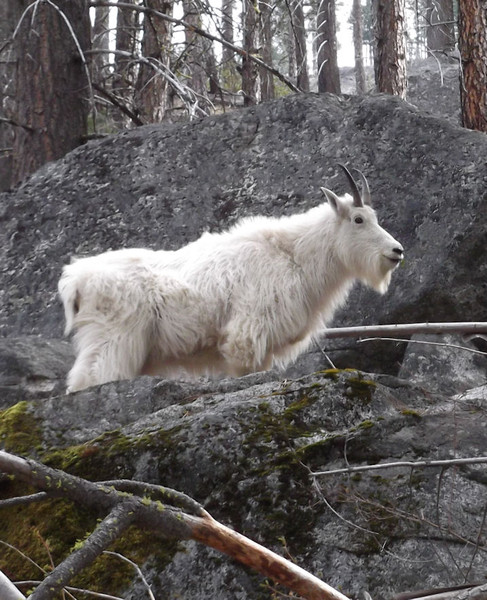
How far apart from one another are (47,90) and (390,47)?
436cm

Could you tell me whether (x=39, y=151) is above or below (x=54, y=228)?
above

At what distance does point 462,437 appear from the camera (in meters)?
3.91

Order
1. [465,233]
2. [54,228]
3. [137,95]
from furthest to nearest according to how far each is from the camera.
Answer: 1. [137,95]
2. [54,228]
3. [465,233]

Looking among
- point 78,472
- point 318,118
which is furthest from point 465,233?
point 78,472

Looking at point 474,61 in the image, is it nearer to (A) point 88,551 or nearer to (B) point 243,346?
(B) point 243,346

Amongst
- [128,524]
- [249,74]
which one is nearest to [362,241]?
[128,524]

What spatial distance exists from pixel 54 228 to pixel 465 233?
12.9 ft

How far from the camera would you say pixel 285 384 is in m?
4.38

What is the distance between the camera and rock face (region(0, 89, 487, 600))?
3.56 m

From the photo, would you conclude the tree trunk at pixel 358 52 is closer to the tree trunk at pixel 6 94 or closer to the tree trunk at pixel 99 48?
the tree trunk at pixel 99 48

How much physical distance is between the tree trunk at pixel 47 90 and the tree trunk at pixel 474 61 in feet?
14.2

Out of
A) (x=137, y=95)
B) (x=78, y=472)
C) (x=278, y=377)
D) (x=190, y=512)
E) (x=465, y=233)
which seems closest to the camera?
(x=190, y=512)

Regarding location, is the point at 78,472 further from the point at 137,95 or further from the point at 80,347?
the point at 137,95

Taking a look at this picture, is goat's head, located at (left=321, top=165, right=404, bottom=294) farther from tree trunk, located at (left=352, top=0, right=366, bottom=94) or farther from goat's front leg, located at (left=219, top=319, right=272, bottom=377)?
tree trunk, located at (left=352, top=0, right=366, bottom=94)
